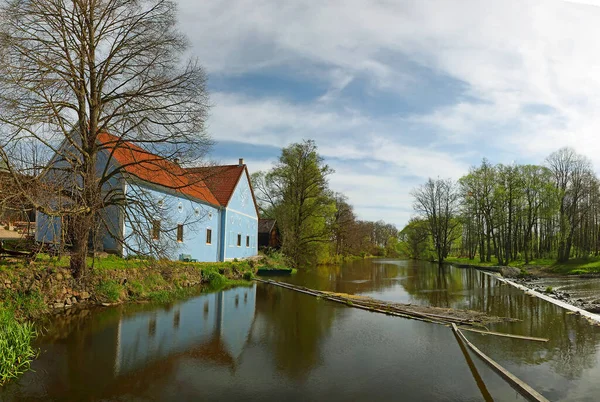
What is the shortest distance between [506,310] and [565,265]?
24036mm

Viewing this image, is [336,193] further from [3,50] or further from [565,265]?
[3,50]

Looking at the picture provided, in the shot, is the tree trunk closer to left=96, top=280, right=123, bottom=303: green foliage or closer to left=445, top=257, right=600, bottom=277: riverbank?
left=96, top=280, right=123, bottom=303: green foliage

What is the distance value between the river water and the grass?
0.26 meters

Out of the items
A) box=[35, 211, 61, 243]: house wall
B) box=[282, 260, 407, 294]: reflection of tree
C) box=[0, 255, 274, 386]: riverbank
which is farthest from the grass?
box=[282, 260, 407, 294]: reflection of tree

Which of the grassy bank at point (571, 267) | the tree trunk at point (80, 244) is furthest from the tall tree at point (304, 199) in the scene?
the tree trunk at point (80, 244)

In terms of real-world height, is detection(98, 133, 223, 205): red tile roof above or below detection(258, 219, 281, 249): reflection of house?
above

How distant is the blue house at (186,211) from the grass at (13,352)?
4.35 m

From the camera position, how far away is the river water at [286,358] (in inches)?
261

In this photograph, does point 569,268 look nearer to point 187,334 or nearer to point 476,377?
point 476,377

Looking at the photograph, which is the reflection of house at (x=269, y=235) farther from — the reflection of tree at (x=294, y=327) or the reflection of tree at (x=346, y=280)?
the reflection of tree at (x=294, y=327)

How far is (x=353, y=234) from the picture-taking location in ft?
190

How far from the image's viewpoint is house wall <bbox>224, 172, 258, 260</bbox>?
28.9 meters

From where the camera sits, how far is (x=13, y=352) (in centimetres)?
726

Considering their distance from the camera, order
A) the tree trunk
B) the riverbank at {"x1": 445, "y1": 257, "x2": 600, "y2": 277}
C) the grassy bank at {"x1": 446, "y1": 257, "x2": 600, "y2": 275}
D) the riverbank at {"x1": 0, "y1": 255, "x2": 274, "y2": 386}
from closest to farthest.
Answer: the riverbank at {"x1": 0, "y1": 255, "x2": 274, "y2": 386}
the tree trunk
the riverbank at {"x1": 445, "y1": 257, "x2": 600, "y2": 277}
the grassy bank at {"x1": 446, "y1": 257, "x2": 600, "y2": 275}
